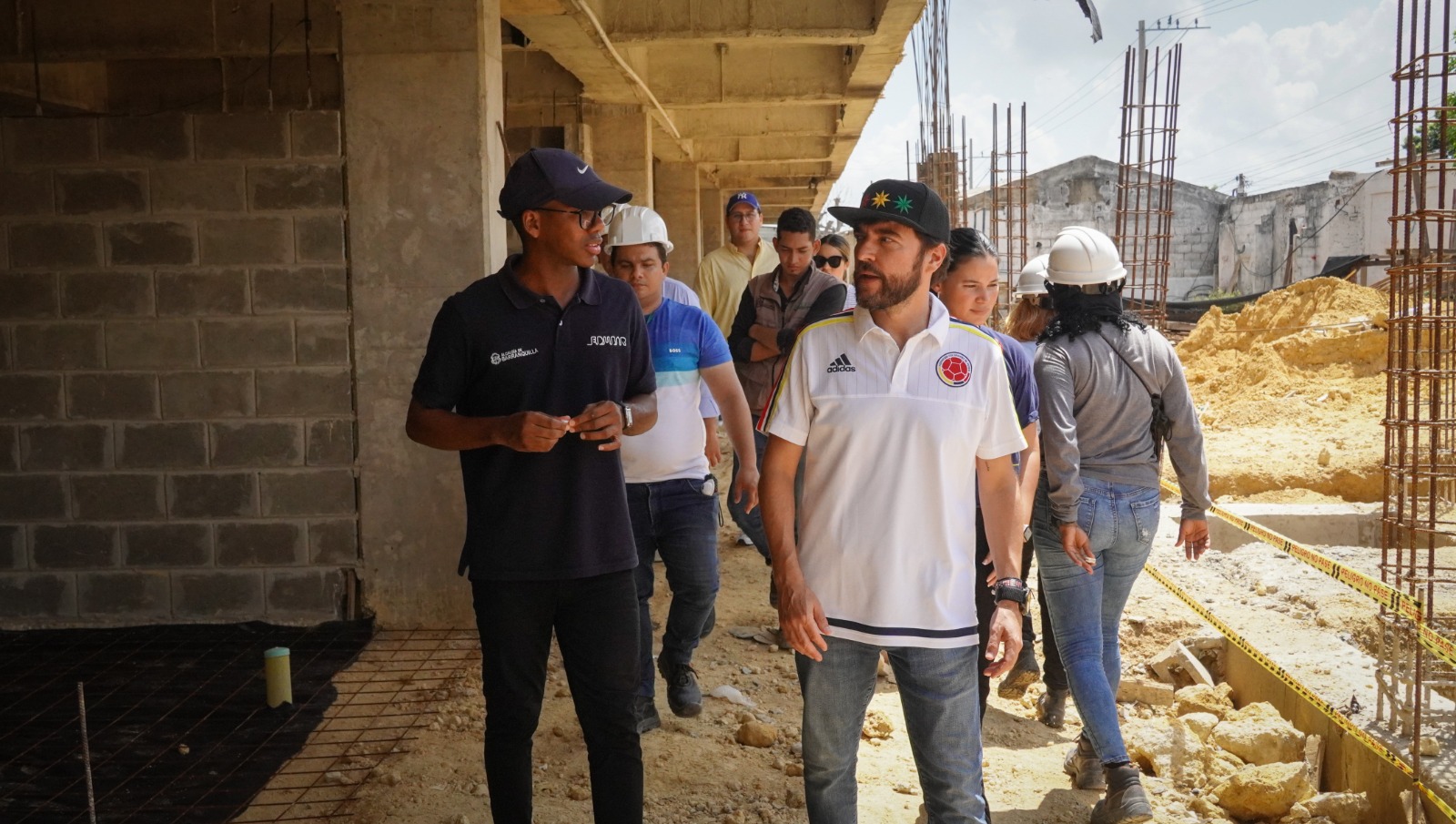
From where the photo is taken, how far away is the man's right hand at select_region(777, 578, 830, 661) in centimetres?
285

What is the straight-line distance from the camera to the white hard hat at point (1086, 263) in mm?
4133

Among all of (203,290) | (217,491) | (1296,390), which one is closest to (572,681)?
(217,491)

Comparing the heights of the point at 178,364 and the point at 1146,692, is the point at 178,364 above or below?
above

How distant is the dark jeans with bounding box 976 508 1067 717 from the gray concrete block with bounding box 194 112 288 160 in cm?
442

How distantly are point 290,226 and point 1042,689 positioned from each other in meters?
4.61

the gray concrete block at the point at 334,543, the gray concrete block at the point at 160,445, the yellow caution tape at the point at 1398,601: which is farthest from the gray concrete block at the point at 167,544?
the yellow caution tape at the point at 1398,601

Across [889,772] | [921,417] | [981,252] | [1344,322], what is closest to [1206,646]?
[889,772]

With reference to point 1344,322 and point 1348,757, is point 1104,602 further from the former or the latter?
point 1344,322

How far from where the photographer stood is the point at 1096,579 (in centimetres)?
412

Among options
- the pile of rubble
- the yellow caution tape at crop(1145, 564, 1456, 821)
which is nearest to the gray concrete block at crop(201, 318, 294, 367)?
the pile of rubble

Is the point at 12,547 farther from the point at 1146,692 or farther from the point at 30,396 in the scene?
the point at 1146,692

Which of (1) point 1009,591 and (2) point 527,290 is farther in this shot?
(2) point 527,290

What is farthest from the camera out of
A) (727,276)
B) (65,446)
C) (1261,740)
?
(727,276)

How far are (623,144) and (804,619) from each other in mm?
9387
